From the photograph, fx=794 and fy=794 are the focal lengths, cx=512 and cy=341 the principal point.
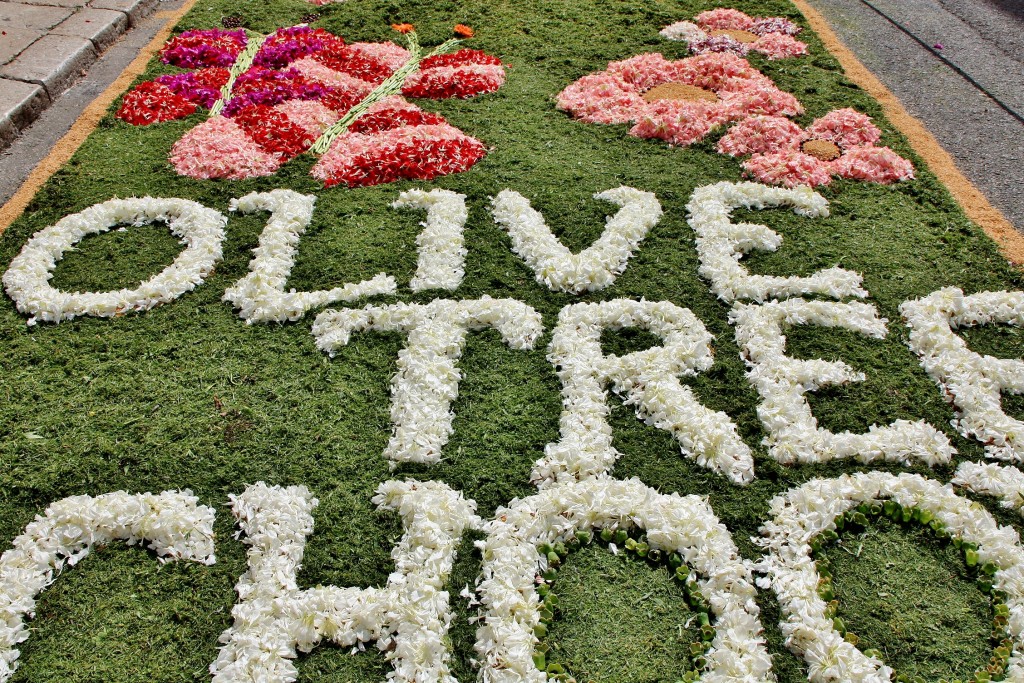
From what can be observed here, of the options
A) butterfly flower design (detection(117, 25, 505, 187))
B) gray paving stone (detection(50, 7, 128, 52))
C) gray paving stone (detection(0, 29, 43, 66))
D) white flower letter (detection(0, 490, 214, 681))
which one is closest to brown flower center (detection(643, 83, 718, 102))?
butterfly flower design (detection(117, 25, 505, 187))

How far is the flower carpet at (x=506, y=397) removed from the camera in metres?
2.95

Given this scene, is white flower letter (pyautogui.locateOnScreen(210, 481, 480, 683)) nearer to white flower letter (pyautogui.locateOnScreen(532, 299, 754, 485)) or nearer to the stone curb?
white flower letter (pyautogui.locateOnScreen(532, 299, 754, 485))

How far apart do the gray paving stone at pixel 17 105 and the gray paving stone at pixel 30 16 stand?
1222 mm

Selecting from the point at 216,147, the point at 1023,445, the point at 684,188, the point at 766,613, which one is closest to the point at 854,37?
the point at 684,188

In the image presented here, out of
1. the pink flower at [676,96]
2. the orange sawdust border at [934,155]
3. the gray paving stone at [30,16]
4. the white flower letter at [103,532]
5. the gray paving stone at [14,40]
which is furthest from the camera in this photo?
the gray paving stone at [30,16]

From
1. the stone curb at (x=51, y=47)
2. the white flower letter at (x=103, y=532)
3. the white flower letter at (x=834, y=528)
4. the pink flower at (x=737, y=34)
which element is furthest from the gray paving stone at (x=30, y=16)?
the white flower letter at (x=834, y=528)

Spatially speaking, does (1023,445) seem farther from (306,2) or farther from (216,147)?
(306,2)

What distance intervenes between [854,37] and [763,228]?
381 cm

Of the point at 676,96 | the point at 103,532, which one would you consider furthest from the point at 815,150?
the point at 103,532

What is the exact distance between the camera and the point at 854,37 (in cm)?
747

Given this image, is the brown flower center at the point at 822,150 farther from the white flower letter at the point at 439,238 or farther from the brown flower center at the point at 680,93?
the white flower letter at the point at 439,238

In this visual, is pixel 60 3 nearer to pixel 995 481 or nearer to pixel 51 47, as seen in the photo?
pixel 51 47

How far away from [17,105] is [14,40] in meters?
1.38

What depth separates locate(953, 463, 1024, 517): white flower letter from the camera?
3.34m
